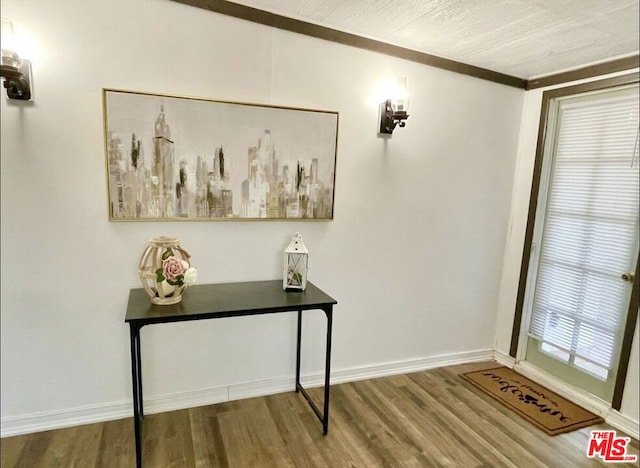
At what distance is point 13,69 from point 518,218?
116 inches

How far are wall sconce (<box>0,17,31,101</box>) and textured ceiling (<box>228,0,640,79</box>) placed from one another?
99 centimetres

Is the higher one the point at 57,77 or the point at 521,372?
the point at 57,77

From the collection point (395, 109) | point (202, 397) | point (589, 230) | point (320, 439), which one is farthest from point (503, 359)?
point (202, 397)

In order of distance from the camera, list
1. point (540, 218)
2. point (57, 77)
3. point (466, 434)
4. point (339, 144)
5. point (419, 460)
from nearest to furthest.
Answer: point (57, 77) < point (419, 460) < point (466, 434) < point (339, 144) < point (540, 218)

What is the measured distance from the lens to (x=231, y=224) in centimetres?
204

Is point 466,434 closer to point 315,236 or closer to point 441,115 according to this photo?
point 315,236

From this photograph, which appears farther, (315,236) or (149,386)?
(315,236)

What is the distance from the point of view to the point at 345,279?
7.68 feet

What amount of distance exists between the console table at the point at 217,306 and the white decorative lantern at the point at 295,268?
44 millimetres

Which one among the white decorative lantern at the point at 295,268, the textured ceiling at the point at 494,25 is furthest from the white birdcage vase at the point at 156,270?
the textured ceiling at the point at 494,25

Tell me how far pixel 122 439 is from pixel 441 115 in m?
2.56

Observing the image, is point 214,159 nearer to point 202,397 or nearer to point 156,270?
point 156,270

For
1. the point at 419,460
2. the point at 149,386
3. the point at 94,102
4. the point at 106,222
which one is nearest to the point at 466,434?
the point at 419,460

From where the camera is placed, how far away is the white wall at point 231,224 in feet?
5.51
